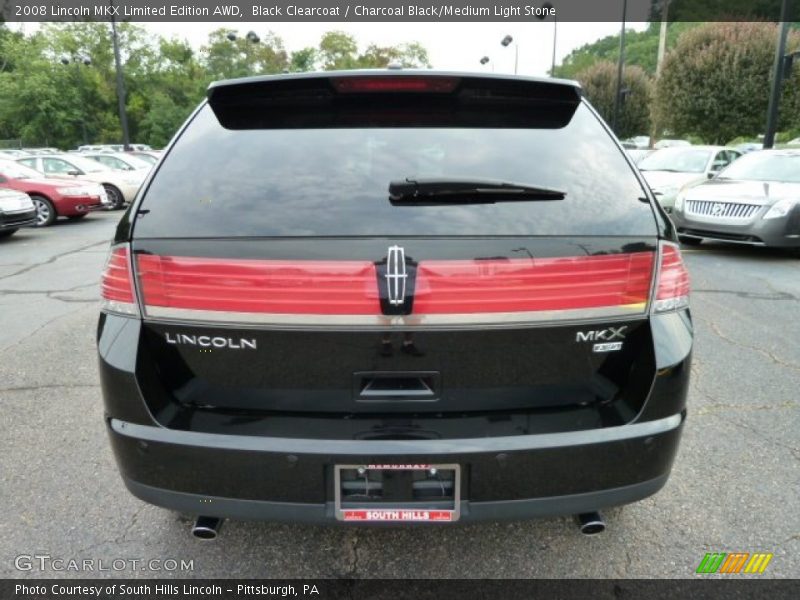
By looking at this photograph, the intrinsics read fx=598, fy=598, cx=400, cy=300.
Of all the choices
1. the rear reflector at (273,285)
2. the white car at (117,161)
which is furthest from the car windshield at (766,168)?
the white car at (117,161)

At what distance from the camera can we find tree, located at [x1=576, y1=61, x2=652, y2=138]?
114 ft

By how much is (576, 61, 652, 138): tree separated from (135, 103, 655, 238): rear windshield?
117 ft

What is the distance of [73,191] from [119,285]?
13.0 metres

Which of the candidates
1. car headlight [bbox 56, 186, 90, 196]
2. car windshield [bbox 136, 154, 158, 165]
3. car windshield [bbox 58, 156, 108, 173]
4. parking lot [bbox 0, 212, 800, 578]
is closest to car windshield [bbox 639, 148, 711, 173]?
parking lot [bbox 0, 212, 800, 578]

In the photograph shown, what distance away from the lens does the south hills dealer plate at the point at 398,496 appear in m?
1.79

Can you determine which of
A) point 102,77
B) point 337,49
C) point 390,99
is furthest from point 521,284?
point 337,49

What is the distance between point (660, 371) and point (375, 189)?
1052 millimetres

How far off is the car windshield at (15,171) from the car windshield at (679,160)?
42.8 ft

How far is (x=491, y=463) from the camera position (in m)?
1.76

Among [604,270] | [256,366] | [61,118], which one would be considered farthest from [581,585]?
[61,118]

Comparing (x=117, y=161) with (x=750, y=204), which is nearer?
(x=750, y=204)

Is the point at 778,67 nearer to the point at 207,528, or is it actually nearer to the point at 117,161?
the point at 207,528

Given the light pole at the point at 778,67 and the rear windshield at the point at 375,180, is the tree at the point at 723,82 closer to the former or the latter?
the light pole at the point at 778,67

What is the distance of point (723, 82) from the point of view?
22.0 metres
